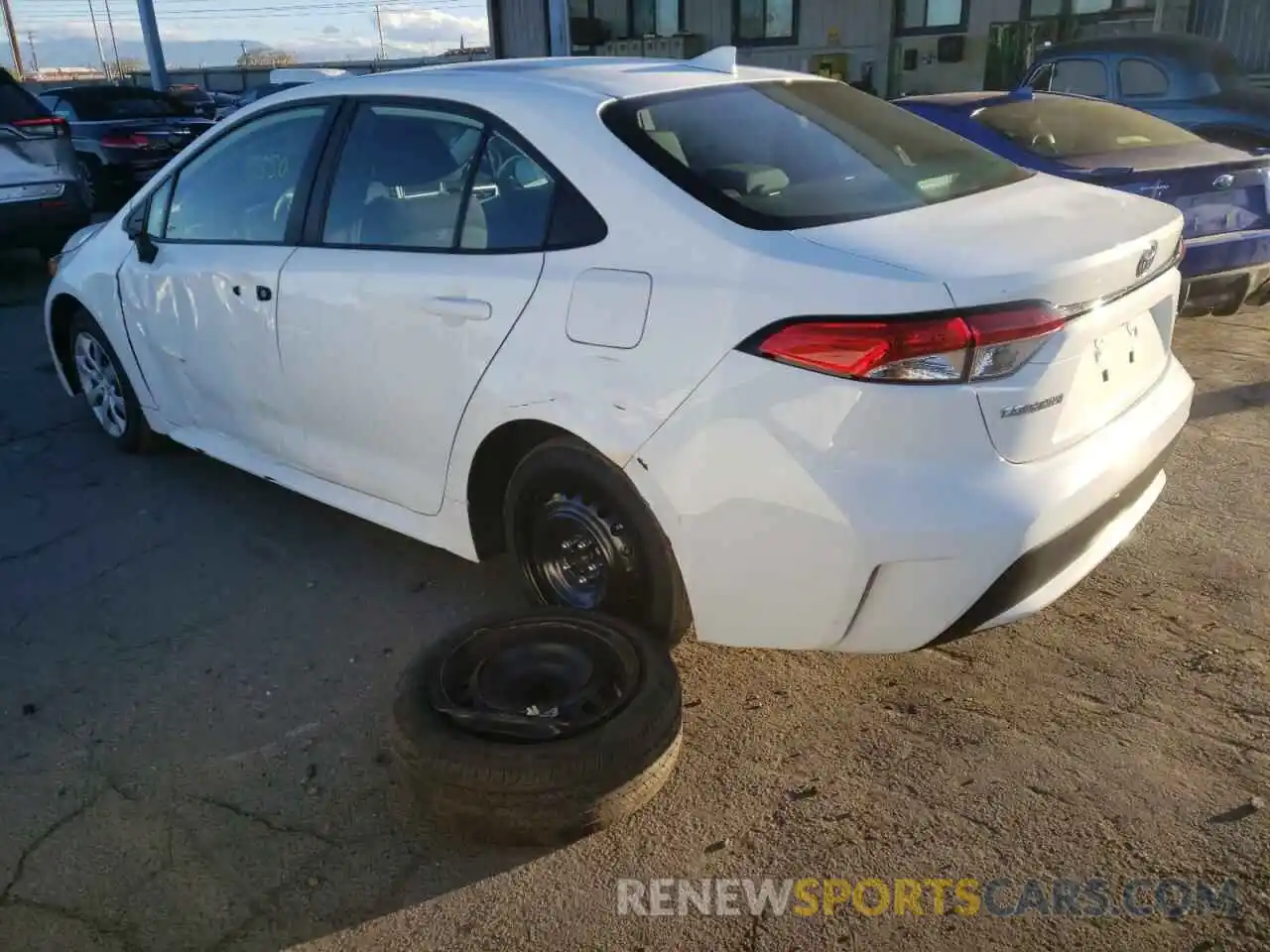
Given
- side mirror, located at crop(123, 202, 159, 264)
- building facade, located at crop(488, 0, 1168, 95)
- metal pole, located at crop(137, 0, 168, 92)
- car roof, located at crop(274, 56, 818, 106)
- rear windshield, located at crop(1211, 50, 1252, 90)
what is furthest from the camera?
metal pole, located at crop(137, 0, 168, 92)

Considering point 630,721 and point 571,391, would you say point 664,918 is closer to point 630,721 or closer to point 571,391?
point 630,721

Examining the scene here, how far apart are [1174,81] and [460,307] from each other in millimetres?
7842

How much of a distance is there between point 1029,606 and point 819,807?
71cm

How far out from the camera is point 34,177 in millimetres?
8977

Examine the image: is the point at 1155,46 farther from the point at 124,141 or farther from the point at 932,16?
the point at 124,141

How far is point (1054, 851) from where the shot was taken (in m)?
2.39

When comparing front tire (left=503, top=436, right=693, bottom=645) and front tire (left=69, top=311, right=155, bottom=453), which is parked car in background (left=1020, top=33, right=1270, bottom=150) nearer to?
front tire (left=503, top=436, right=693, bottom=645)

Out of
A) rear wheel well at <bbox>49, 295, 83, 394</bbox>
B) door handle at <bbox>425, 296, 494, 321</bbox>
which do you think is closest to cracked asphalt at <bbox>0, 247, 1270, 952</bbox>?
door handle at <bbox>425, 296, 494, 321</bbox>

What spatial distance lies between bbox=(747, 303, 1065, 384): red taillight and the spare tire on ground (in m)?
0.91

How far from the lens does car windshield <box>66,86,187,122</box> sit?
1409cm

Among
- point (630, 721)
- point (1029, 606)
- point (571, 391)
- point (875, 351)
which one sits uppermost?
point (875, 351)

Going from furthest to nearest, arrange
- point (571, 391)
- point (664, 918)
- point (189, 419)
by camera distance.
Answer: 1. point (189, 419)
2. point (571, 391)
3. point (664, 918)

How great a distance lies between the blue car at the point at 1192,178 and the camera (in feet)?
17.4

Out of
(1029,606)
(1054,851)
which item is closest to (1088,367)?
→ (1029,606)
